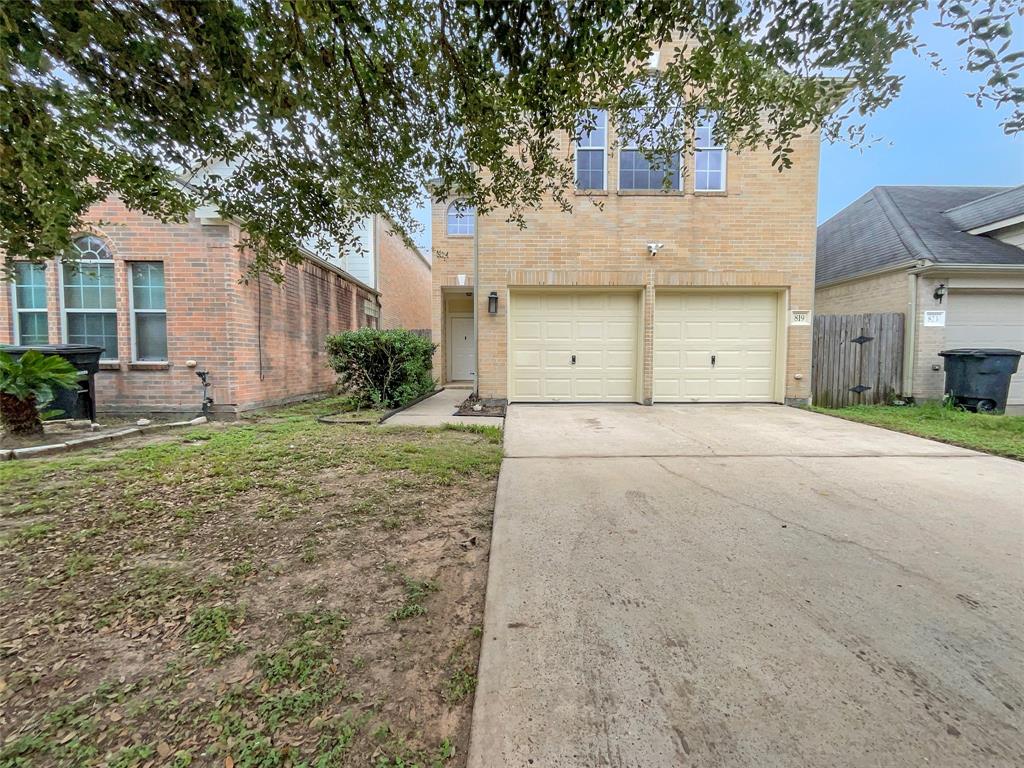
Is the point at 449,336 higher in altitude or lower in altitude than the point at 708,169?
lower

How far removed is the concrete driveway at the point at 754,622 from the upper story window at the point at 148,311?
693 cm

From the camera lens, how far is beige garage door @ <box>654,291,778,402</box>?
809 centimetres

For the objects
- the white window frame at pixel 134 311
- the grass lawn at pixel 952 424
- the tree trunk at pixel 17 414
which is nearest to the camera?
the grass lawn at pixel 952 424

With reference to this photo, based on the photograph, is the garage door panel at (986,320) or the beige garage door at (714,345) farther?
the garage door panel at (986,320)

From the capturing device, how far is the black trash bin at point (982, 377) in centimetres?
736

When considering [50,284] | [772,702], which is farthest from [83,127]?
[50,284]

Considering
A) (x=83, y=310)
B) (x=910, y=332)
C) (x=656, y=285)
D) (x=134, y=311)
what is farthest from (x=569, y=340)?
(x=83, y=310)

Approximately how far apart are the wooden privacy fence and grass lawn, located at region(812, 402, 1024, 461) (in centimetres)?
44

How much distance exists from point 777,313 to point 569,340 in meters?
3.96

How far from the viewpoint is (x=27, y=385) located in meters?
4.88

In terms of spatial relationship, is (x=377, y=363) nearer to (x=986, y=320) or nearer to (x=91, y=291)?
(x=91, y=291)

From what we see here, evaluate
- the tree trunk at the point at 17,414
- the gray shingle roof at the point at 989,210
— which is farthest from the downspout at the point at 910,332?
the tree trunk at the point at 17,414

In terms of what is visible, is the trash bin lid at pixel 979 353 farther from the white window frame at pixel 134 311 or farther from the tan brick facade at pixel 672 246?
the white window frame at pixel 134 311

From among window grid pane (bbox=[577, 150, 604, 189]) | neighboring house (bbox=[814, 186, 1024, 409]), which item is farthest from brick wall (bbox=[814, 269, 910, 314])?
window grid pane (bbox=[577, 150, 604, 189])
